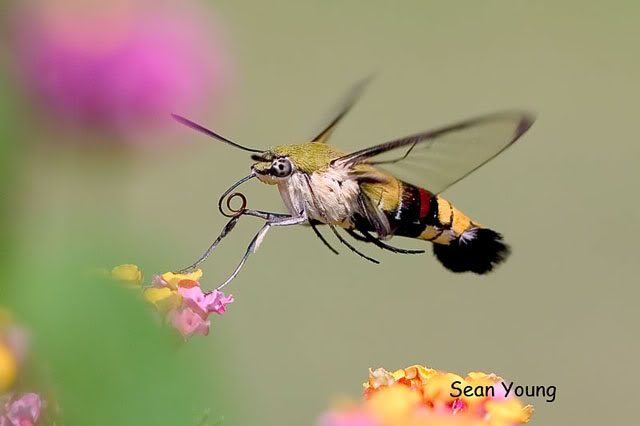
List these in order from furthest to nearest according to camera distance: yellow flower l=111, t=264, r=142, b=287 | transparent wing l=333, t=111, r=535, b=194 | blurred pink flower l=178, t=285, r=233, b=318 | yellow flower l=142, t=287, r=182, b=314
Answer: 1. transparent wing l=333, t=111, r=535, b=194
2. blurred pink flower l=178, t=285, r=233, b=318
3. yellow flower l=142, t=287, r=182, b=314
4. yellow flower l=111, t=264, r=142, b=287

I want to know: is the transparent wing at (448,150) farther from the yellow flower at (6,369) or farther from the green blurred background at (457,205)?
the green blurred background at (457,205)

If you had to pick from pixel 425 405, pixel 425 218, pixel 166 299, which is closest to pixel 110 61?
pixel 166 299

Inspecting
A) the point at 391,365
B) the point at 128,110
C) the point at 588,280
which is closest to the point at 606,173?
the point at 588,280

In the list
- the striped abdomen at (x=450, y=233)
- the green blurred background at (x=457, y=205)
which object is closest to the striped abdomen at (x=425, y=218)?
the striped abdomen at (x=450, y=233)

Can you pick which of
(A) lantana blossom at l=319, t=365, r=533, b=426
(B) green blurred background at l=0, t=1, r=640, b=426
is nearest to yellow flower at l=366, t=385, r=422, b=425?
(A) lantana blossom at l=319, t=365, r=533, b=426

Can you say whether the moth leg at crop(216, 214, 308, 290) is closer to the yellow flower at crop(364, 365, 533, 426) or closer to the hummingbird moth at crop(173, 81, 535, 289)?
the hummingbird moth at crop(173, 81, 535, 289)

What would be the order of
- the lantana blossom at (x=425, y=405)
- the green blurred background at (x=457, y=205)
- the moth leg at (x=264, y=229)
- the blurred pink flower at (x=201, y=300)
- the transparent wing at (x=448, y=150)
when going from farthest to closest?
the green blurred background at (x=457, y=205)
the moth leg at (x=264, y=229)
the transparent wing at (x=448, y=150)
the blurred pink flower at (x=201, y=300)
the lantana blossom at (x=425, y=405)
